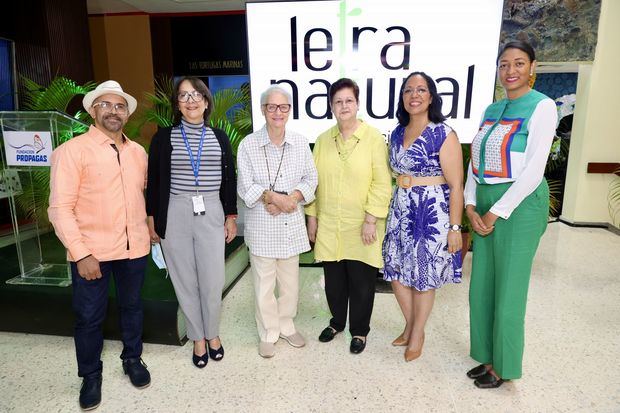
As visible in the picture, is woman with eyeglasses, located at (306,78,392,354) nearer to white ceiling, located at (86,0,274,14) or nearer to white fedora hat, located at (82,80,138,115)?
white fedora hat, located at (82,80,138,115)

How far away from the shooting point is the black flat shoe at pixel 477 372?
210 centimetres

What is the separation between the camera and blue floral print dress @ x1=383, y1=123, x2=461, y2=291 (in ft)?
6.55

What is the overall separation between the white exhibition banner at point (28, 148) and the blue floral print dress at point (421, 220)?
219 cm

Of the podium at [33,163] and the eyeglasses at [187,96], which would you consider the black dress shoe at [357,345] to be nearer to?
the eyeglasses at [187,96]

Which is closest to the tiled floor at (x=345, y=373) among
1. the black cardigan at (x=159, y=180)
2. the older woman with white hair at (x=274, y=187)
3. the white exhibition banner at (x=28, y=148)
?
the older woman with white hair at (x=274, y=187)

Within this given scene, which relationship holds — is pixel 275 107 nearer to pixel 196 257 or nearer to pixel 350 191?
pixel 350 191

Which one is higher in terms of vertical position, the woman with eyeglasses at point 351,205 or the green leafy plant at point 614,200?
Result: the woman with eyeglasses at point 351,205

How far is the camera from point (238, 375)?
2148 mm

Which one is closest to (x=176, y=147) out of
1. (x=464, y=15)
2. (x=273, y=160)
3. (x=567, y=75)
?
(x=273, y=160)

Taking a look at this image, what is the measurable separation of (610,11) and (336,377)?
17.6ft

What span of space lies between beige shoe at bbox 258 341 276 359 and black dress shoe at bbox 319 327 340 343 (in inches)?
12.1

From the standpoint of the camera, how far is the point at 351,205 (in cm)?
218

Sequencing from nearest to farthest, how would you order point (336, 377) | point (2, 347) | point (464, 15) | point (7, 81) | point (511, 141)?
point (511, 141), point (336, 377), point (2, 347), point (464, 15), point (7, 81)

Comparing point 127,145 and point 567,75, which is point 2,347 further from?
point 567,75
